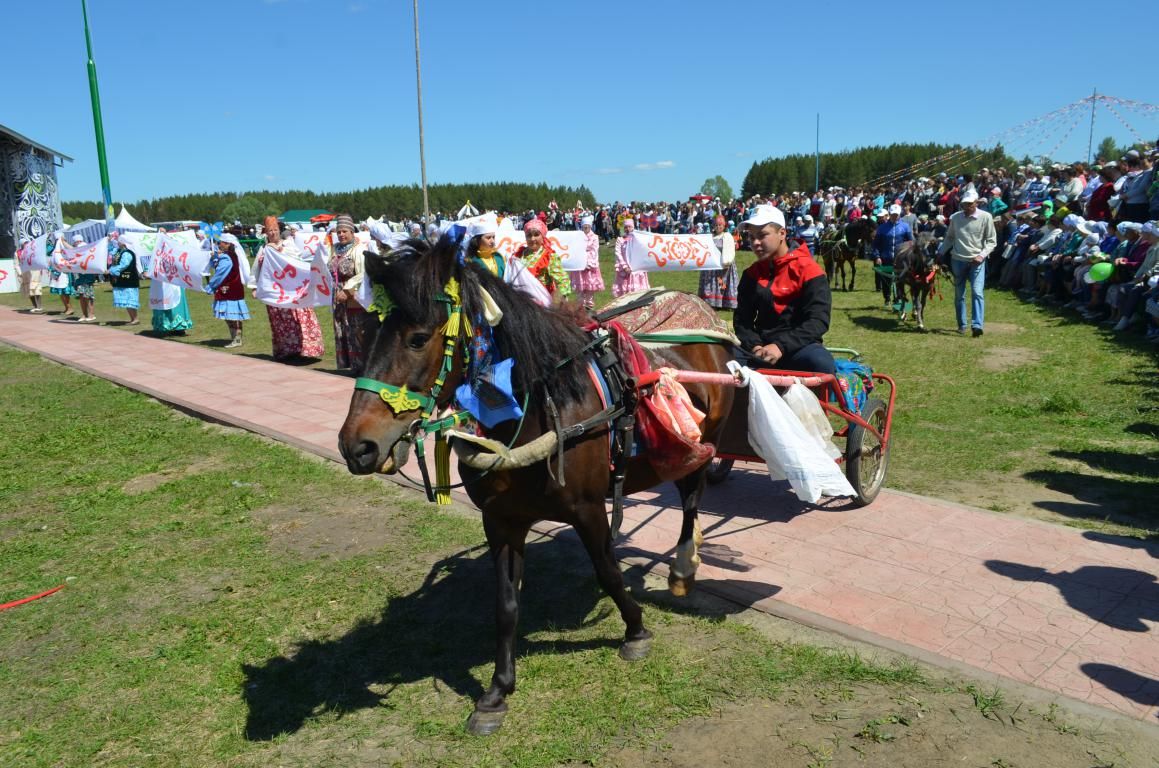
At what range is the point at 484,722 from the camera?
145 inches

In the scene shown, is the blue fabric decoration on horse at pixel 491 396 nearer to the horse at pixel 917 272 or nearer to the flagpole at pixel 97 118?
the horse at pixel 917 272

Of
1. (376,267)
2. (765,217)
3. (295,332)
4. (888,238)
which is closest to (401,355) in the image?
(376,267)

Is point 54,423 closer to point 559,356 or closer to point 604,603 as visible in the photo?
point 604,603

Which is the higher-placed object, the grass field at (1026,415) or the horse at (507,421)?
the horse at (507,421)

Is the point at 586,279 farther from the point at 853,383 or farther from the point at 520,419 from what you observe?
the point at 520,419

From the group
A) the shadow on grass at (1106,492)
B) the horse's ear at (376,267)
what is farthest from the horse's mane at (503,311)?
the shadow on grass at (1106,492)

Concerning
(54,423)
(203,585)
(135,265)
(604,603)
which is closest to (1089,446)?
(604,603)

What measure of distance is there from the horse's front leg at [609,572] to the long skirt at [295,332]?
10262mm

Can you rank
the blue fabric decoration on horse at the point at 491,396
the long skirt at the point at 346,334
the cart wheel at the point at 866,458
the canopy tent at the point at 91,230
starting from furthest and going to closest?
the canopy tent at the point at 91,230, the long skirt at the point at 346,334, the cart wheel at the point at 866,458, the blue fabric decoration on horse at the point at 491,396

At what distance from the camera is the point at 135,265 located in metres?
19.2

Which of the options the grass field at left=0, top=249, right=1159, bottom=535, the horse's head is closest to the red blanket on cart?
the horse's head

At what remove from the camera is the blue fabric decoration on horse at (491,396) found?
336 centimetres

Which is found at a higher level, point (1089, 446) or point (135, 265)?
point (135, 265)

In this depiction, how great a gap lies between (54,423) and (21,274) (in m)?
19.4
